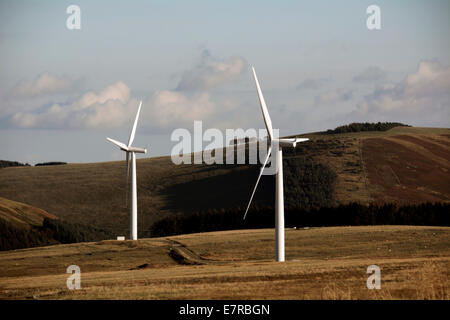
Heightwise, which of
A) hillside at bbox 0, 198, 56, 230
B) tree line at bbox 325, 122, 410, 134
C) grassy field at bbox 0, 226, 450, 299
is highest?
tree line at bbox 325, 122, 410, 134

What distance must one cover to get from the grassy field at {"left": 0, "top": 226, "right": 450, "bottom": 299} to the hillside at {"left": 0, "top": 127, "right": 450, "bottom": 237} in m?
47.0

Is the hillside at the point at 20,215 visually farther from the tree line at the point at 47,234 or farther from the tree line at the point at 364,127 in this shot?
the tree line at the point at 364,127

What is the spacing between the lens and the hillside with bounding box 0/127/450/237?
429 ft

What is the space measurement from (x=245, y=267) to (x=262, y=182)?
9524 cm

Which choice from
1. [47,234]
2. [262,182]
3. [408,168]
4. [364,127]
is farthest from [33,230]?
[364,127]

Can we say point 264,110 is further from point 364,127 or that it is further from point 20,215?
point 364,127

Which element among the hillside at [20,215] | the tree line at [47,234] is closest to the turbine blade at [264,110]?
the tree line at [47,234]

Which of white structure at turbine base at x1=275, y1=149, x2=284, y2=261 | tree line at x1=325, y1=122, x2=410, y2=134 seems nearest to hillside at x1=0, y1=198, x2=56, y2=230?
white structure at turbine base at x1=275, y1=149, x2=284, y2=261

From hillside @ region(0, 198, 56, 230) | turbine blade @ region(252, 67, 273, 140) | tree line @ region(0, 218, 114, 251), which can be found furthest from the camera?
hillside @ region(0, 198, 56, 230)

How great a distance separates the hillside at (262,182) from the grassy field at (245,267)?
154 ft

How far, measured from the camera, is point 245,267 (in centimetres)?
5341

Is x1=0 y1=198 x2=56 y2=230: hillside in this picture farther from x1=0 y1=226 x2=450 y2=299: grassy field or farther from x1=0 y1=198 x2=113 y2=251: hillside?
x1=0 y1=226 x2=450 y2=299: grassy field

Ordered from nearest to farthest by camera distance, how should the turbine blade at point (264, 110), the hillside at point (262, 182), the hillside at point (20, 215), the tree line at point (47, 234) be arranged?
the turbine blade at point (264, 110), the tree line at point (47, 234), the hillside at point (20, 215), the hillside at point (262, 182)

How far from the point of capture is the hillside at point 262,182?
5143 inches
